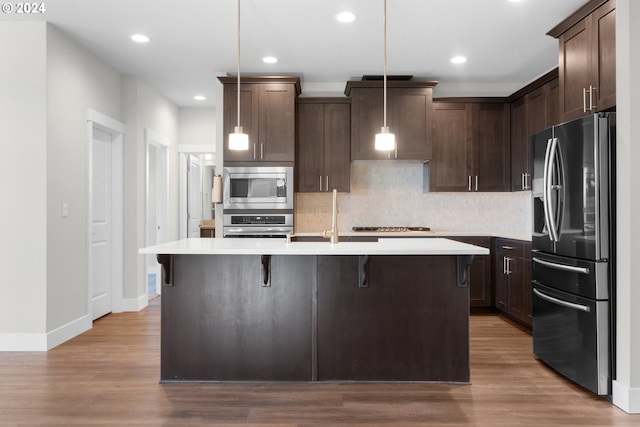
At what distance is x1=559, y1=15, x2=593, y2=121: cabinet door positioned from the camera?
3527mm

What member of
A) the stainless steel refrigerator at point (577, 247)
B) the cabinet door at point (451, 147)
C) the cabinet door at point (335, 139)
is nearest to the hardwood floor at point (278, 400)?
the stainless steel refrigerator at point (577, 247)

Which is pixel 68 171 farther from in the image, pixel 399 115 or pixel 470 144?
pixel 470 144

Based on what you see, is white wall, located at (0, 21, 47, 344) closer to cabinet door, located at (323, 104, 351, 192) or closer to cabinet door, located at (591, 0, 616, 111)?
cabinet door, located at (323, 104, 351, 192)

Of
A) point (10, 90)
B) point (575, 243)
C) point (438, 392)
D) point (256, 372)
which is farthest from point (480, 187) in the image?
point (10, 90)

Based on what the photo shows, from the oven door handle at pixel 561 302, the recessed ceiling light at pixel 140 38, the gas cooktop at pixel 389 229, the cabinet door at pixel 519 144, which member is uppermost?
the recessed ceiling light at pixel 140 38

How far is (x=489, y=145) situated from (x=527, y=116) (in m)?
0.56

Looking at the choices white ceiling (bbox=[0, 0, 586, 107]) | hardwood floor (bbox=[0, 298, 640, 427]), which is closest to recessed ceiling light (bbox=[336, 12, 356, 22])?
white ceiling (bbox=[0, 0, 586, 107])

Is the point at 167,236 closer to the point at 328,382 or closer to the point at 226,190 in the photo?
the point at 226,190

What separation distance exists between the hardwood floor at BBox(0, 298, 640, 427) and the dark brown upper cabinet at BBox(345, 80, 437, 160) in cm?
249

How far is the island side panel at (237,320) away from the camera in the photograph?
330 cm

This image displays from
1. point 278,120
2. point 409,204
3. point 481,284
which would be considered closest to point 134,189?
point 278,120

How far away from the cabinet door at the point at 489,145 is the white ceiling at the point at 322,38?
0.35 meters

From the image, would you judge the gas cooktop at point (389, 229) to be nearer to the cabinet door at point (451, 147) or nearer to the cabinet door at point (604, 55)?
the cabinet door at point (451, 147)

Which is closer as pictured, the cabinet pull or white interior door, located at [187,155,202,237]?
the cabinet pull
